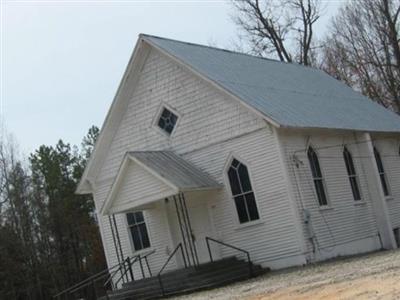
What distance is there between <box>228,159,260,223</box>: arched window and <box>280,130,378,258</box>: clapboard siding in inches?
52.7

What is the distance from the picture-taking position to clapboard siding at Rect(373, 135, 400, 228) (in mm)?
26217

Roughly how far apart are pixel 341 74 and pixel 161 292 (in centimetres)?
2936

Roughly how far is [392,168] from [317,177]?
20.0 ft

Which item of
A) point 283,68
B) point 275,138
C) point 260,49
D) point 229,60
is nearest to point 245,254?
point 275,138

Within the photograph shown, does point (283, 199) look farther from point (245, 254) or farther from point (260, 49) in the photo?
point (260, 49)

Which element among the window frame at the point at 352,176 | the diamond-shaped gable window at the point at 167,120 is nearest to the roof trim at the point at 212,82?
the diamond-shaped gable window at the point at 167,120

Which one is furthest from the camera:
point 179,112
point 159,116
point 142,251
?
point 142,251

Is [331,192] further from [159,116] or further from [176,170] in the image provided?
[159,116]

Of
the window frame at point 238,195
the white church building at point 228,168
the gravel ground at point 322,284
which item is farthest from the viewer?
the window frame at point 238,195

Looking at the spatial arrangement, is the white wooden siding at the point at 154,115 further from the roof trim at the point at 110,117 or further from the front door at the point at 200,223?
the front door at the point at 200,223

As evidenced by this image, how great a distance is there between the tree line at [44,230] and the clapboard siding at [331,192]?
24.4 meters

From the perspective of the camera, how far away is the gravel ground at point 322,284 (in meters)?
11.4

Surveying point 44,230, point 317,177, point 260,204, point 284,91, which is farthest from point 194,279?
point 44,230

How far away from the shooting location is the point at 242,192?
21.8 meters
